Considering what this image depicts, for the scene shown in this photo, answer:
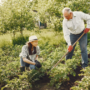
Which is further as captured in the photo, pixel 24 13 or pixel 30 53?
pixel 24 13

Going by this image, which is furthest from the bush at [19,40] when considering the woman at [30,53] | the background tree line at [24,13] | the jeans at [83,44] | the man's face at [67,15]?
the man's face at [67,15]

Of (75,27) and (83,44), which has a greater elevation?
(75,27)

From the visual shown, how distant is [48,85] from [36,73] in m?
0.51

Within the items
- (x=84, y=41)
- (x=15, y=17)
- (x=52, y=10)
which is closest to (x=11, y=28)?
(x=15, y=17)

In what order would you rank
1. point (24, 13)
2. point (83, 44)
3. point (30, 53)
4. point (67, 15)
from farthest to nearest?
point (24, 13) → point (83, 44) → point (30, 53) → point (67, 15)

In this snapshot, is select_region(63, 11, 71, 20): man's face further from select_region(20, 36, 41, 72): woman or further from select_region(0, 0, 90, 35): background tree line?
select_region(0, 0, 90, 35): background tree line

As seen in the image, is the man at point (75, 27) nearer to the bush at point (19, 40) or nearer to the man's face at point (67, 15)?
the man's face at point (67, 15)

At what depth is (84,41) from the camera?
367cm

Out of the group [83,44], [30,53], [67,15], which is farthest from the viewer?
[83,44]

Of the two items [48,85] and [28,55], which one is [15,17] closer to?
[28,55]

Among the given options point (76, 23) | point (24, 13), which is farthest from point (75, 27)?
point (24, 13)

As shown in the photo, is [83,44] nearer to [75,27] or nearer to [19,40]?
[75,27]

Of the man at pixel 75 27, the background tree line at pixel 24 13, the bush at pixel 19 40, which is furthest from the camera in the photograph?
the bush at pixel 19 40

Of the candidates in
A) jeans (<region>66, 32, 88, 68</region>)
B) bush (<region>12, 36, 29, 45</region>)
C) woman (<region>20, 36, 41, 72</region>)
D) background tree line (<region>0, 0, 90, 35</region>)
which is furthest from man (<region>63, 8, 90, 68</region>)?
bush (<region>12, 36, 29, 45</region>)
